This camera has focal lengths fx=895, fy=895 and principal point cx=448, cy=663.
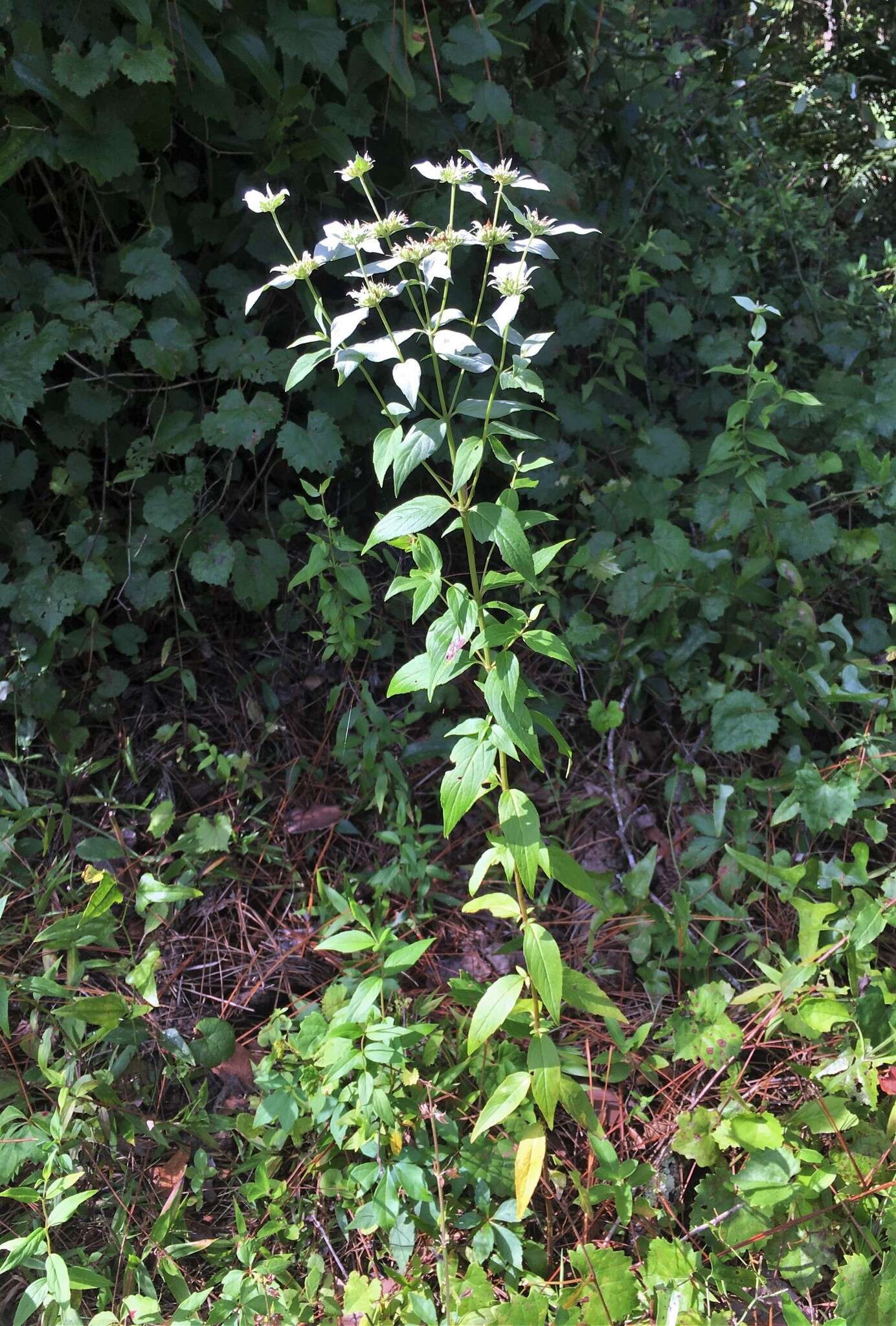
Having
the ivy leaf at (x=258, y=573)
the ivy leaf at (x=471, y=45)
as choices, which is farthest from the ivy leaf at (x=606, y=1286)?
the ivy leaf at (x=471, y=45)

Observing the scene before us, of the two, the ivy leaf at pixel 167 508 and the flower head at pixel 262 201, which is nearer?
the flower head at pixel 262 201

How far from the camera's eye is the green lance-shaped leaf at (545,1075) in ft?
4.20

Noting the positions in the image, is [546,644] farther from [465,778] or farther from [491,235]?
[491,235]

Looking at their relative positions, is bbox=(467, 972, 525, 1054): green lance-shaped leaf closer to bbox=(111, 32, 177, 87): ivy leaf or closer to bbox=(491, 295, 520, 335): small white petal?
bbox=(491, 295, 520, 335): small white petal

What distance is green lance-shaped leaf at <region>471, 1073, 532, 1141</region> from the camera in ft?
4.35

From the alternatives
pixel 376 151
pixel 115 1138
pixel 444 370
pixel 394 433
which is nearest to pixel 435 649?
pixel 394 433

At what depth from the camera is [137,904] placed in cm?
180

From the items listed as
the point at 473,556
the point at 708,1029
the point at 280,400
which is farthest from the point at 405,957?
the point at 280,400

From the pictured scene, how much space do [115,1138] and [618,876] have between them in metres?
1.08

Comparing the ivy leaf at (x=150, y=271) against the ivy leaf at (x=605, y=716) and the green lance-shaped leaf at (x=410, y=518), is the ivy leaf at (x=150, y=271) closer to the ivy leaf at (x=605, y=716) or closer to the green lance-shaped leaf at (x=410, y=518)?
the green lance-shaped leaf at (x=410, y=518)

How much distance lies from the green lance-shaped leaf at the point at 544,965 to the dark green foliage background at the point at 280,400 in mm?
872

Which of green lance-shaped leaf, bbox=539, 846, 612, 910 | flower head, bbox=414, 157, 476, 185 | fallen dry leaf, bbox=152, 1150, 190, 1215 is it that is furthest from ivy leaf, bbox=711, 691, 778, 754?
fallen dry leaf, bbox=152, 1150, 190, 1215

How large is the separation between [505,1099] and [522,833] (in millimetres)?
423

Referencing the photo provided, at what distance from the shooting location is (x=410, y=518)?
118 centimetres
